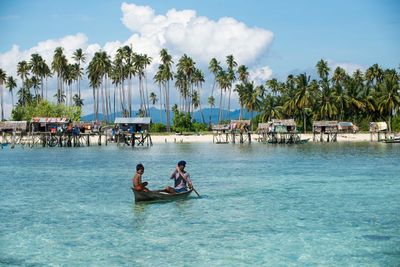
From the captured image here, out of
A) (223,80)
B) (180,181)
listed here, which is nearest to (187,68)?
(223,80)

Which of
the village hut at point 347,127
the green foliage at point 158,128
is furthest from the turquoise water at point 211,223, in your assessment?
the green foliage at point 158,128

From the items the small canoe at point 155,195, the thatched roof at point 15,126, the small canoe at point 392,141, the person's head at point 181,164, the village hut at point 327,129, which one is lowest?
the small canoe at point 155,195

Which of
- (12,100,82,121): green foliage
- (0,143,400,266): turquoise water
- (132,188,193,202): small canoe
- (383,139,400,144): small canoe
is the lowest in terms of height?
(0,143,400,266): turquoise water

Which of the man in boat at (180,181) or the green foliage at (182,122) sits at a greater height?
the green foliage at (182,122)

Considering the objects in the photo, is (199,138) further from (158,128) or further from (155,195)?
(155,195)

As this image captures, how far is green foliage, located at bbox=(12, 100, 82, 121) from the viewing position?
103 metres

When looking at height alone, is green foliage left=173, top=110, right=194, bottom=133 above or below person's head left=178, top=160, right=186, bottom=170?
above

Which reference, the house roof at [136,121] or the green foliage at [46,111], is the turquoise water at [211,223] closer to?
the house roof at [136,121]

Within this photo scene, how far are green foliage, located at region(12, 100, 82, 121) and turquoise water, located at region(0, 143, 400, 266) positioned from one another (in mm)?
70641

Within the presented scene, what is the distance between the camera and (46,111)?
10262cm

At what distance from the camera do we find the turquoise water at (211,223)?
590 inches

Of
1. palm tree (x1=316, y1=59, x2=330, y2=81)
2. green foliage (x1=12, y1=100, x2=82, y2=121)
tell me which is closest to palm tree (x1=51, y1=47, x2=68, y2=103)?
green foliage (x1=12, y1=100, x2=82, y2=121)

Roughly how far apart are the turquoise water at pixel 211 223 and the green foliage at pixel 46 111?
232ft

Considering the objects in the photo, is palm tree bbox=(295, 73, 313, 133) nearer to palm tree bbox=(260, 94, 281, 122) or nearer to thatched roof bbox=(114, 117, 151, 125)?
palm tree bbox=(260, 94, 281, 122)
